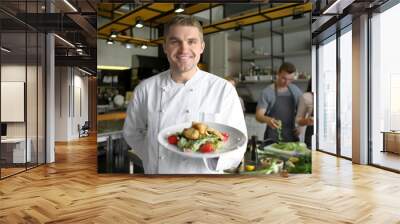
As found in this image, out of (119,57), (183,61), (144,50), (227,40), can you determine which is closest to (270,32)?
(227,40)

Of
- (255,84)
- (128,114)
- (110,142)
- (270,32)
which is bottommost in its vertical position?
(110,142)

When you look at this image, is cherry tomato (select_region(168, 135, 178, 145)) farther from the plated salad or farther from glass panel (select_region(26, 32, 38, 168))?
glass panel (select_region(26, 32, 38, 168))

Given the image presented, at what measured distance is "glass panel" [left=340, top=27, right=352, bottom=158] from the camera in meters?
6.81

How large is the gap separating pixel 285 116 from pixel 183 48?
5.62 ft

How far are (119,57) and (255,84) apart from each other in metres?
1.94

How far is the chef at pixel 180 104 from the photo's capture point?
4805mm

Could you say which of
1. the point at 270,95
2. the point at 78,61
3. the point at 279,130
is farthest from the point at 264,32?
the point at 78,61

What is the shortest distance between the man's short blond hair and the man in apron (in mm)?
1252

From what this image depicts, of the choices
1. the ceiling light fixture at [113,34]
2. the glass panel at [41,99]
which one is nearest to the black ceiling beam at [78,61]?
the glass panel at [41,99]

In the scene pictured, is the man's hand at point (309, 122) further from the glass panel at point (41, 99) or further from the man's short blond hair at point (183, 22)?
the glass panel at point (41, 99)

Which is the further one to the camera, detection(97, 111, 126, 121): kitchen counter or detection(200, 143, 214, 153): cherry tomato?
detection(97, 111, 126, 121): kitchen counter

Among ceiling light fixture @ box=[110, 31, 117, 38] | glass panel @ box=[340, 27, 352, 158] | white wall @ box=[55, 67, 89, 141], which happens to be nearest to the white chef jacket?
ceiling light fixture @ box=[110, 31, 117, 38]

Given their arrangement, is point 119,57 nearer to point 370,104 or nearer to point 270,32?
point 270,32

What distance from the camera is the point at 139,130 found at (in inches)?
193
